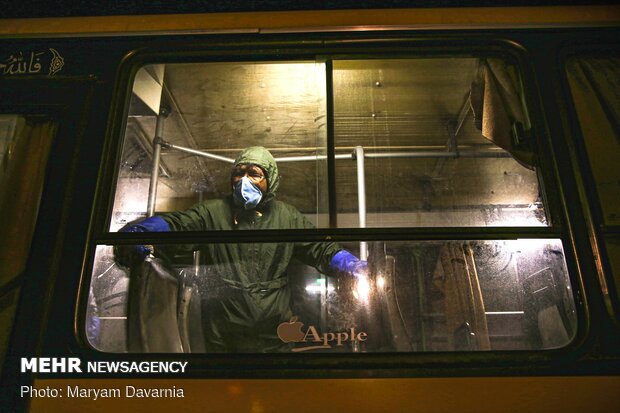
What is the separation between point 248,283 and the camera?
1.56 m

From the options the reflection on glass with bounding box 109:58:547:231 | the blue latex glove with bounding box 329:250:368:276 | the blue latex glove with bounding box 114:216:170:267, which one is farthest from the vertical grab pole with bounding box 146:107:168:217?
the blue latex glove with bounding box 329:250:368:276

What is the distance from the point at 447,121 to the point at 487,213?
537 mm

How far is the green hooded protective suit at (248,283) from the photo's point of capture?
55.1 inches

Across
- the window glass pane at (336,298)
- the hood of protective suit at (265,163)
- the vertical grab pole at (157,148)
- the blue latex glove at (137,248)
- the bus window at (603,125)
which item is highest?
the vertical grab pole at (157,148)

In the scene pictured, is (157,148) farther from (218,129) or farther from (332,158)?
(332,158)

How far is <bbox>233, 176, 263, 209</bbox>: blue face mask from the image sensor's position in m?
1.88

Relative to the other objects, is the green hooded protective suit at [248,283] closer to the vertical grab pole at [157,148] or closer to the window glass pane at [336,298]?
the window glass pane at [336,298]

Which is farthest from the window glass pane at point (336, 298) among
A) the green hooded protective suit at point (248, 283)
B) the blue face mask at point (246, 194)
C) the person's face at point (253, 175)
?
the person's face at point (253, 175)

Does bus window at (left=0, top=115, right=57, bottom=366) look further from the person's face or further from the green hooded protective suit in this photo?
the person's face

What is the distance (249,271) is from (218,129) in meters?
1.13

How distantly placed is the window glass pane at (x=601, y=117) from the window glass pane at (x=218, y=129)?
85 centimetres

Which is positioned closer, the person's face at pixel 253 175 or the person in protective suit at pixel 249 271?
the person in protective suit at pixel 249 271

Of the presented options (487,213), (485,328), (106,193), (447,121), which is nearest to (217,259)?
(106,193)

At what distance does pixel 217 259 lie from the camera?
1522mm
